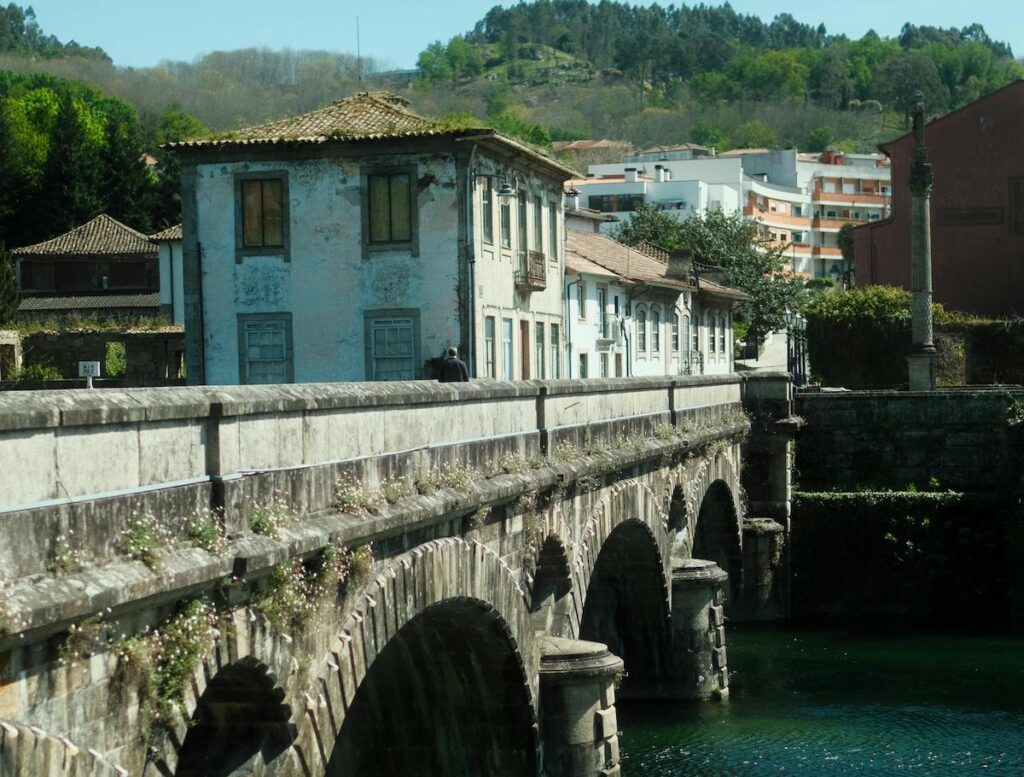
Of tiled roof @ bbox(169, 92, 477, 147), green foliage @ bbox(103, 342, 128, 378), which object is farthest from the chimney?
tiled roof @ bbox(169, 92, 477, 147)

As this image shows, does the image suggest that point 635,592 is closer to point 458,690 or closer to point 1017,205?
point 458,690

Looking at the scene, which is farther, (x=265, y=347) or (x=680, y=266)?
(x=680, y=266)

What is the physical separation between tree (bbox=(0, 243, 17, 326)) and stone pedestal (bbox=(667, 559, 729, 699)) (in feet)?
134

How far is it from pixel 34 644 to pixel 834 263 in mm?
140451

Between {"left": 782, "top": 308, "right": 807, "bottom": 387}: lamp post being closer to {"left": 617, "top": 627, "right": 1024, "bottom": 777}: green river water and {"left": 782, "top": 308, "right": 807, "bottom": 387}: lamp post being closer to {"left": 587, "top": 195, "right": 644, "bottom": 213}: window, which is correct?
{"left": 617, "top": 627, "right": 1024, "bottom": 777}: green river water

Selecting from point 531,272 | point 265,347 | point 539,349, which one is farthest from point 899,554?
point 265,347

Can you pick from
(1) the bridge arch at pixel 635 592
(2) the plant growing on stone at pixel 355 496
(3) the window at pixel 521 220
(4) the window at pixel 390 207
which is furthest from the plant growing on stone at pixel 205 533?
(3) the window at pixel 521 220

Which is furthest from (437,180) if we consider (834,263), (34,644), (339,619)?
(834,263)

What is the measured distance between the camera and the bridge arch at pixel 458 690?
15602 millimetres

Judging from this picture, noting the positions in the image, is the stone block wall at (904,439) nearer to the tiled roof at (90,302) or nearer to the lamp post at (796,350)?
the lamp post at (796,350)

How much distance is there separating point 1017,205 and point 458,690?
1669 inches

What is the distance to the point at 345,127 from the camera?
33781mm

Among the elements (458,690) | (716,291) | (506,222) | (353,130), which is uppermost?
(353,130)

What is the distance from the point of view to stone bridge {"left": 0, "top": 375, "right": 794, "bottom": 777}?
24.7 ft
